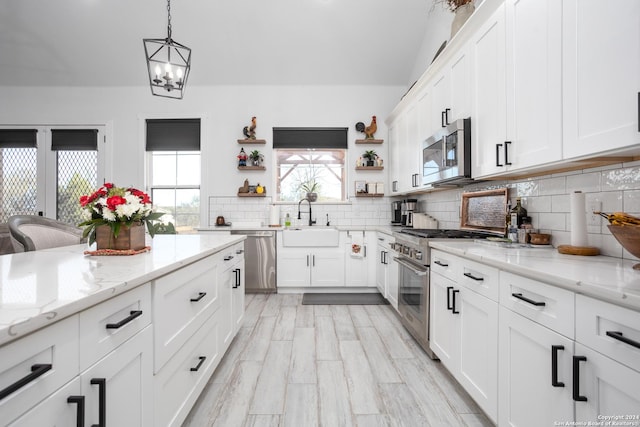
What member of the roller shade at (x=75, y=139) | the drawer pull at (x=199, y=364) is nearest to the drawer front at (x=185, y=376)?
the drawer pull at (x=199, y=364)

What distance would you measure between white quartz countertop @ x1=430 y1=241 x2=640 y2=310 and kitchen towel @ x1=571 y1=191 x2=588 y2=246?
0.09 m

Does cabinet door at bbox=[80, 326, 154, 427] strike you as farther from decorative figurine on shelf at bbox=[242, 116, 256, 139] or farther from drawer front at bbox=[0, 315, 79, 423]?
decorative figurine on shelf at bbox=[242, 116, 256, 139]

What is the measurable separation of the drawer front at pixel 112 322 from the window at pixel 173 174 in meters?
3.83

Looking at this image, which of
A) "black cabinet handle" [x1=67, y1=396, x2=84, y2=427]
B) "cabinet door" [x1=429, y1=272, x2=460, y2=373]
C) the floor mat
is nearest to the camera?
"black cabinet handle" [x1=67, y1=396, x2=84, y2=427]

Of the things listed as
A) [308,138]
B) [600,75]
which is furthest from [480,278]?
[308,138]

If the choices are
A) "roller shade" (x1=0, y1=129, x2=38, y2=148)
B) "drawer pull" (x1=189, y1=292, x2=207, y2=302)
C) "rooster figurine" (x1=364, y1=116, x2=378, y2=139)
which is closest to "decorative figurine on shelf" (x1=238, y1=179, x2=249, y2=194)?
"rooster figurine" (x1=364, y1=116, x2=378, y2=139)

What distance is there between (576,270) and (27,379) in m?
1.65

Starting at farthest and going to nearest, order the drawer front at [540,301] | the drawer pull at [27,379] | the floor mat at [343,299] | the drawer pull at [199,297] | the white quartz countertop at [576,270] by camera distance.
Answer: the floor mat at [343,299]
the drawer pull at [199,297]
the drawer front at [540,301]
the white quartz countertop at [576,270]
the drawer pull at [27,379]

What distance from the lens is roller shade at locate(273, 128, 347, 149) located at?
4.58 meters

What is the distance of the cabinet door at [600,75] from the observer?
3.64ft

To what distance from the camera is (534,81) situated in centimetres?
159

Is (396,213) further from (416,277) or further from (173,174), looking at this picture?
(173,174)

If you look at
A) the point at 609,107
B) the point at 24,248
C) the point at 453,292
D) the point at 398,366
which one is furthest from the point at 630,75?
the point at 24,248

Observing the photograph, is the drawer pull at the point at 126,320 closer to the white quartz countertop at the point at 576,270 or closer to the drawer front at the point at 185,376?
the drawer front at the point at 185,376
